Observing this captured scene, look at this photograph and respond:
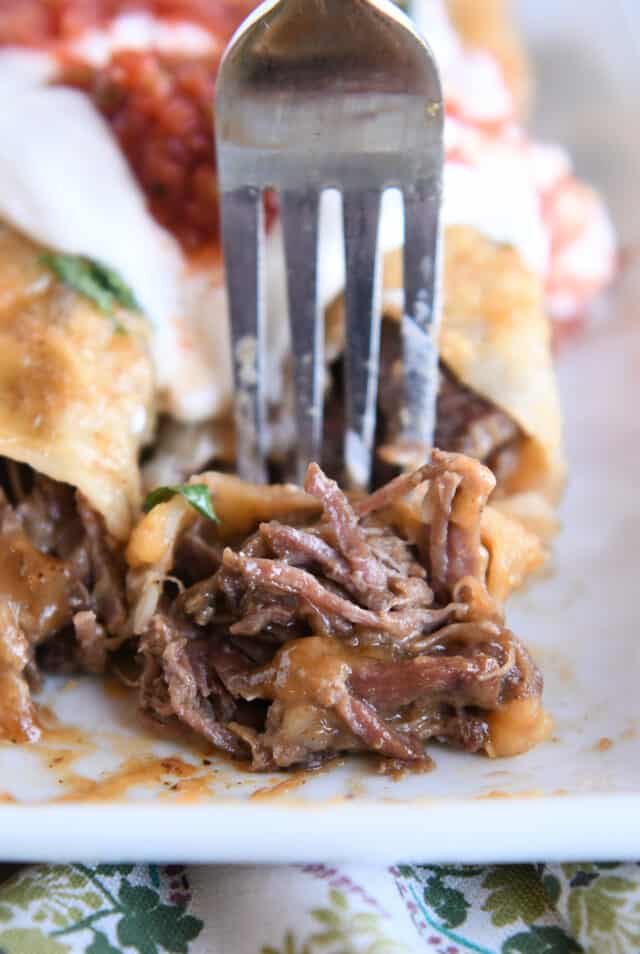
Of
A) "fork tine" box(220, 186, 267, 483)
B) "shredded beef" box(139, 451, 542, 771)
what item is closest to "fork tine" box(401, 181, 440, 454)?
"fork tine" box(220, 186, 267, 483)

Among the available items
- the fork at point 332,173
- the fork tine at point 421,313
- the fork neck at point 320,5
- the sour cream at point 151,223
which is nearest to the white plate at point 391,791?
the fork tine at point 421,313

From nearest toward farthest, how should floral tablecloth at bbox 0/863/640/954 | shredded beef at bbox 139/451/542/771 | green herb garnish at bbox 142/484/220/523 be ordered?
1. floral tablecloth at bbox 0/863/640/954
2. shredded beef at bbox 139/451/542/771
3. green herb garnish at bbox 142/484/220/523

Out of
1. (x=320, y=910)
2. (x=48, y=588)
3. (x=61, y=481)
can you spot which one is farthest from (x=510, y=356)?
(x=320, y=910)

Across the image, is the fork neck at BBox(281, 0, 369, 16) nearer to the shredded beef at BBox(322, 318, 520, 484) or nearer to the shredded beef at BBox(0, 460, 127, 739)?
the shredded beef at BBox(322, 318, 520, 484)

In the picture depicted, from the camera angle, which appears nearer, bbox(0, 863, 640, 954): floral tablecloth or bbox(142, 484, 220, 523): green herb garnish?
bbox(0, 863, 640, 954): floral tablecloth

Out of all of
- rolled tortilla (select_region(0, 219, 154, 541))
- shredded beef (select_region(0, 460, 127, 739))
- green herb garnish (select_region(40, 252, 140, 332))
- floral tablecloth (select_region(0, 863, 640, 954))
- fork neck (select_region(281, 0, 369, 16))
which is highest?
fork neck (select_region(281, 0, 369, 16))

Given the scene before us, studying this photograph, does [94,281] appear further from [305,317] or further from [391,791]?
[391,791]
